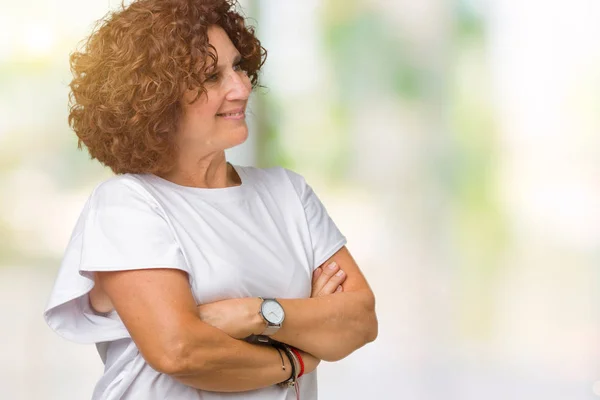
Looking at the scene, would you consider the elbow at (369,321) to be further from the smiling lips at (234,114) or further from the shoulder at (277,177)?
the smiling lips at (234,114)

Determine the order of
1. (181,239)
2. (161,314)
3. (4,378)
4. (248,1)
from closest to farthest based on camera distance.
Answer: (161,314) → (181,239) → (4,378) → (248,1)

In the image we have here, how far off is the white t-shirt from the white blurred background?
1465mm

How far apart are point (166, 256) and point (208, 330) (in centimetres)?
17

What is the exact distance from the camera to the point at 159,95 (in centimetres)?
181

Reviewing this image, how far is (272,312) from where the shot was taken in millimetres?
1767

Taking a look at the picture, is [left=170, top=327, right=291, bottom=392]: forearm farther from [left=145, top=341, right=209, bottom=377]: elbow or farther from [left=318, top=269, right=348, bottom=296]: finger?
[left=318, top=269, right=348, bottom=296]: finger

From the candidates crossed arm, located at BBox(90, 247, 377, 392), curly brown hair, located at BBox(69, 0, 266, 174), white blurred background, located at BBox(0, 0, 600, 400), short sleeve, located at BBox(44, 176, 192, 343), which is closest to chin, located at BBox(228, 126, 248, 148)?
curly brown hair, located at BBox(69, 0, 266, 174)

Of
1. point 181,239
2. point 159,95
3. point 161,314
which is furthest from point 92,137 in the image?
point 161,314

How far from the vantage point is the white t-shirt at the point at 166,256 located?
1753mm

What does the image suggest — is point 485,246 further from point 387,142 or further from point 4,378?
point 4,378

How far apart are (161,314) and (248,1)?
203cm

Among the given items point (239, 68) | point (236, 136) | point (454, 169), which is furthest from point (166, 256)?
point (454, 169)

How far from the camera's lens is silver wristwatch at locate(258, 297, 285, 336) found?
1.75m

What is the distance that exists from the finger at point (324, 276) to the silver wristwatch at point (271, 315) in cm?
23
